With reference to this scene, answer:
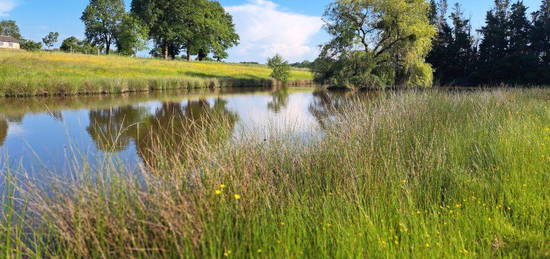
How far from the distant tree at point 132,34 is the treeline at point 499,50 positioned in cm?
3542

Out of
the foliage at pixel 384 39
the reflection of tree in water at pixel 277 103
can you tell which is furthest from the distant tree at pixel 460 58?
the reflection of tree in water at pixel 277 103

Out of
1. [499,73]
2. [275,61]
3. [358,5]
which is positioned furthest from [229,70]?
[499,73]

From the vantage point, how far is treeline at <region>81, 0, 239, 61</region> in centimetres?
4853

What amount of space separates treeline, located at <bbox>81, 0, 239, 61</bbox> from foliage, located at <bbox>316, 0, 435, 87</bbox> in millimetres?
28722

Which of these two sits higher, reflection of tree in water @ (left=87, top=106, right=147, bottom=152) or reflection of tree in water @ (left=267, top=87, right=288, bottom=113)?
reflection of tree in water @ (left=267, top=87, right=288, bottom=113)

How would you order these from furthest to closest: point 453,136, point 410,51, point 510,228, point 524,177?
1. point 410,51
2. point 453,136
3. point 524,177
4. point 510,228

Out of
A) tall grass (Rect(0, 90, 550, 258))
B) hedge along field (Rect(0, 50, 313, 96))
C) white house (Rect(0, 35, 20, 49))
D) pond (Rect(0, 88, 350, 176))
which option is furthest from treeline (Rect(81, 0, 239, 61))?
tall grass (Rect(0, 90, 550, 258))

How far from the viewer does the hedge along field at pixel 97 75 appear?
22781 mm

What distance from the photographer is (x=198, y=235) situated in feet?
8.70

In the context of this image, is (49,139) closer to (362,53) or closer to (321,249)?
(321,249)

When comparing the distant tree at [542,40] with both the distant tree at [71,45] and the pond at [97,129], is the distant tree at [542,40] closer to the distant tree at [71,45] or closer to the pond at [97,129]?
the pond at [97,129]

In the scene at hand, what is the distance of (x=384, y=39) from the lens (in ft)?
87.2

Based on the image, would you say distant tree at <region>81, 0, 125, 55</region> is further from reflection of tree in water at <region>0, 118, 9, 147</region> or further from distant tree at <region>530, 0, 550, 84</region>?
distant tree at <region>530, 0, 550, 84</region>

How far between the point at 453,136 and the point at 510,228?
2.88 meters
